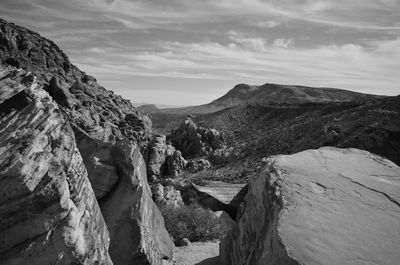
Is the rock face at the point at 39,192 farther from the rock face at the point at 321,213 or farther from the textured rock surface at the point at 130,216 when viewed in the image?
the rock face at the point at 321,213

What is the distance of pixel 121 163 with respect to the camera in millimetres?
10469

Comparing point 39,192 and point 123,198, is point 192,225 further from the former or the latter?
point 39,192

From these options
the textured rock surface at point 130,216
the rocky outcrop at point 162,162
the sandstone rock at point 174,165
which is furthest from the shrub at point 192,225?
the sandstone rock at point 174,165

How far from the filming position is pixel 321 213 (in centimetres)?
720

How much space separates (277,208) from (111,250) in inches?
185

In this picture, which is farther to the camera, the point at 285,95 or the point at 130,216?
the point at 285,95

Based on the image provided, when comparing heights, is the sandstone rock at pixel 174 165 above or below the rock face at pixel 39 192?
below

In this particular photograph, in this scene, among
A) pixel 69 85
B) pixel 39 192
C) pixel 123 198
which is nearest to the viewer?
pixel 39 192

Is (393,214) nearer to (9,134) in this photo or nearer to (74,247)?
(74,247)

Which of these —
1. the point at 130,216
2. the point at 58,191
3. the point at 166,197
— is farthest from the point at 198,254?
the point at 58,191

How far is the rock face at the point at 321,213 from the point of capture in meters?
6.17

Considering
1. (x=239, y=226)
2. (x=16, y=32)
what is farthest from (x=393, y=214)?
(x=16, y=32)

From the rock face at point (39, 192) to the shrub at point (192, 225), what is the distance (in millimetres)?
7167

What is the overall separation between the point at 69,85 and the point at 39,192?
2074 inches
